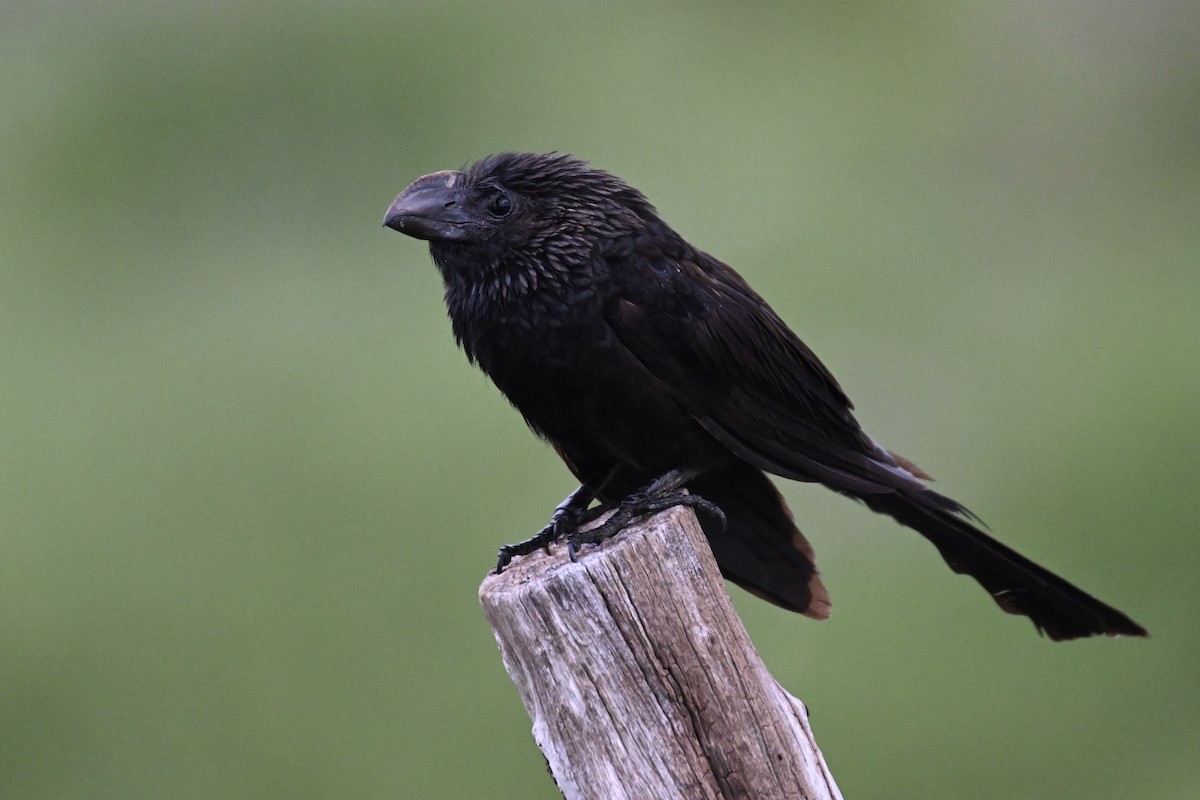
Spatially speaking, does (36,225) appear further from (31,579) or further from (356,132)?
(31,579)

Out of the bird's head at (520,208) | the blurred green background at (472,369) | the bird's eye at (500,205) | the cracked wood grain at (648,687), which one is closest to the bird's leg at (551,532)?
the cracked wood grain at (648,687)

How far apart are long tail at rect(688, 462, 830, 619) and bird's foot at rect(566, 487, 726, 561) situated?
203mm

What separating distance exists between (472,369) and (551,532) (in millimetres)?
4836

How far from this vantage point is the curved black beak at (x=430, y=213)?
335 centimetres

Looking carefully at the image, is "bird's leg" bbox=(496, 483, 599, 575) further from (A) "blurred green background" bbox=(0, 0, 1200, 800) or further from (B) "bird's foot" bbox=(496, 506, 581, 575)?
(A) "blurred green background" bbox=(0, 0, 1200, 800)

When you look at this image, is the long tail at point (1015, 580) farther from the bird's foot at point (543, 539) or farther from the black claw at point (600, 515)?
the bird's foot at point (543, 539)

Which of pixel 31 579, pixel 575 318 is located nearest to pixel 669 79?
pixel 31 579

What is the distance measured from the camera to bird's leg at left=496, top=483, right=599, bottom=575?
311 cm

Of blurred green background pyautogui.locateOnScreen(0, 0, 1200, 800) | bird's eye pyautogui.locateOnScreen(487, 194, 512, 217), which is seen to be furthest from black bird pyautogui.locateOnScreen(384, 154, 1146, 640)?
blurred green background pyautogui.locateOnScreen(0, 0, 1200, 800)

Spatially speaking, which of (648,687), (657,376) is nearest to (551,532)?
(657,376)

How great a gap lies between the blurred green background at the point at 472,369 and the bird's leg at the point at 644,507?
10.6ft

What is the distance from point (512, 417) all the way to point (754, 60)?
345cm

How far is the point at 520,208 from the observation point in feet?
11.3

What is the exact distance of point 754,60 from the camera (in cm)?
934
